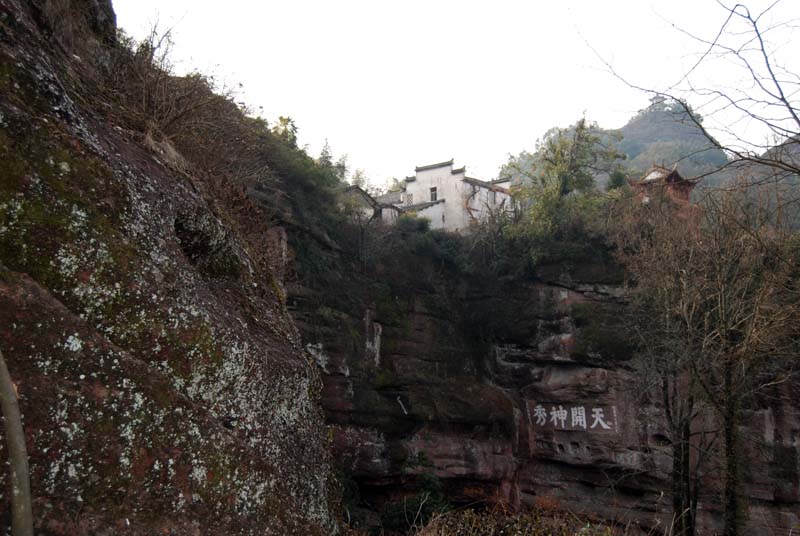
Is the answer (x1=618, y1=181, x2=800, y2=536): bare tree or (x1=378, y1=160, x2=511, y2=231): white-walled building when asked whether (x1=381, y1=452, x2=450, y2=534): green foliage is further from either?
(x1=378, y1=160, x2=511, y2=231): white-walled building

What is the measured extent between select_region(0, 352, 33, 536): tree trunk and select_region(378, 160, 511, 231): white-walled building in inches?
874

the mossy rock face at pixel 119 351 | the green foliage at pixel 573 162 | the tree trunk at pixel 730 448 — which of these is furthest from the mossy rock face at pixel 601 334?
the mossy rock face at pixel 119 351

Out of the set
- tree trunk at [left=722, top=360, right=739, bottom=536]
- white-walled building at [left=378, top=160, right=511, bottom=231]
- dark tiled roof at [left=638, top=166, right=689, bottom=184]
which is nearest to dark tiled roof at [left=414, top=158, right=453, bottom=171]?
white-walled building at [left=378, top=160, right=511, bottom=231]

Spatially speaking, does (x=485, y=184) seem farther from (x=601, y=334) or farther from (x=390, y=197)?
(x=601, y=334)

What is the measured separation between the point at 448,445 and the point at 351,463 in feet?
10.0

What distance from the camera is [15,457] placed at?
1595 millimetres

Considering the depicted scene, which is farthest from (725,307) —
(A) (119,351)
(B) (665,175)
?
(A) (119,351)

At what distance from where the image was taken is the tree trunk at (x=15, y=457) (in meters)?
1.59

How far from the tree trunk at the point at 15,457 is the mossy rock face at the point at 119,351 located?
1.93 feet

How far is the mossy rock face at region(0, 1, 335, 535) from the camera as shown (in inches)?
92.7

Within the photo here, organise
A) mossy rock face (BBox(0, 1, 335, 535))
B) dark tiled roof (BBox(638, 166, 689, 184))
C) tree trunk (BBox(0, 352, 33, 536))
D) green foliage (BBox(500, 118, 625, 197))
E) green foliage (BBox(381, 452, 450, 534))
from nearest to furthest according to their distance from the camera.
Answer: tree trunk (BBox(0, 352, 33, 536))
mossy rock face (BBox(0, 1, 335, 535))
dark tiled roof (BBox(638, 166, 689, 184))
green foliage (BBox(381, 452, 450, 534))
green foliage (BBox(500, 118, 625, 197))

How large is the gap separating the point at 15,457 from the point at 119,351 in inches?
42.7

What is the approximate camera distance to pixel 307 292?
13.8 metres

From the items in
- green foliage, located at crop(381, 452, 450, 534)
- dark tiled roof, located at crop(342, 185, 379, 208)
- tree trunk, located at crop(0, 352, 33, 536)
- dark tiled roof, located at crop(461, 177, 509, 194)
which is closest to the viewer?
tree trunk, located at crop(0, 352, 33, 536)
